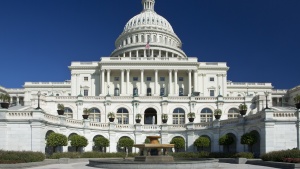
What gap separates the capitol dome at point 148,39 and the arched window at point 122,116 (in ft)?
183

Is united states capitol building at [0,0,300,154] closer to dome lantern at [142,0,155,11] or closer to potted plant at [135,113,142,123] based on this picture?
dome lantern at [142,0,155,11]

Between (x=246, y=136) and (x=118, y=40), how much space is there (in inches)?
4647

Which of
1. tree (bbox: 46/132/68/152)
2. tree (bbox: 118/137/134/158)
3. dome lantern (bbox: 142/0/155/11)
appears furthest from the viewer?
dome lantern (bbox: 142/0/155/11)

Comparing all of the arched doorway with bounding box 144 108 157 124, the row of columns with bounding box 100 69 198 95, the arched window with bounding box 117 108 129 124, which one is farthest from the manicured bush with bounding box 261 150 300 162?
the row of columns with bounding box 100 69 198 95

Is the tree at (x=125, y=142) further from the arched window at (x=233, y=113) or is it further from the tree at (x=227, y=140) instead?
the arched window at (x=233, y=113)

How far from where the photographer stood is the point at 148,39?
14400 centimetres

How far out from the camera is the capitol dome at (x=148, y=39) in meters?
136

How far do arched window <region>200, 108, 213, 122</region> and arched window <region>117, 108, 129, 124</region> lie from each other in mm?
16819

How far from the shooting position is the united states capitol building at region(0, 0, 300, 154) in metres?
42.7

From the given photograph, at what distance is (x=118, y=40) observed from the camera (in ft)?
512

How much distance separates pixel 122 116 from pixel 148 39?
74.1 metres

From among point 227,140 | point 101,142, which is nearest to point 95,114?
point 101,142

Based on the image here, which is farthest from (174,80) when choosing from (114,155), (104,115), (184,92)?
(114,155)

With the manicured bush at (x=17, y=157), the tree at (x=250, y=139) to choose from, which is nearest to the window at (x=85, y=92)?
the tree at (x=250, y=139)
